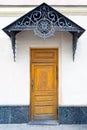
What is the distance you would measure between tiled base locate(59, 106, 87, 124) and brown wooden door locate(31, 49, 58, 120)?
0.31 metres

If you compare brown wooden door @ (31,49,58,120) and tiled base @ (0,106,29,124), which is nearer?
tiled base @ (0,106,29,124)

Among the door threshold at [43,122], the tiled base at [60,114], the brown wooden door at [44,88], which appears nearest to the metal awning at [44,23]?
the brown wooden door at [44,88]

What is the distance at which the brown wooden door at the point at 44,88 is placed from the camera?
8.51 m

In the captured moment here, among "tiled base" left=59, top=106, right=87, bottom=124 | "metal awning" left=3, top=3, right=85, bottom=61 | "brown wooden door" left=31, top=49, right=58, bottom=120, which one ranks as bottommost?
"tiled base" left=59, top=106, right=87, bottom=124

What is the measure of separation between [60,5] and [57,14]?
0.97 metres

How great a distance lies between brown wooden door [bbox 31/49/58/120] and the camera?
8.51 m

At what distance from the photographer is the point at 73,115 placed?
826 centimetres

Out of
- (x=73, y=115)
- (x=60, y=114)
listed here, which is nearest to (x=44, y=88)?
(x=60, y=114)

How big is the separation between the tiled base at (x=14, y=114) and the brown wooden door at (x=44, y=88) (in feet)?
0.99

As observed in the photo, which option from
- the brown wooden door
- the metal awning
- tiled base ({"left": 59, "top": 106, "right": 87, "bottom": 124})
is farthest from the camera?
the brown wooden door

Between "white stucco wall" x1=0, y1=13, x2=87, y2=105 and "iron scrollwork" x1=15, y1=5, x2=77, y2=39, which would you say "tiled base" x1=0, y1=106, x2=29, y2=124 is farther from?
"iron scrollwork" x1=15, y1=5, x2=77, y2=39

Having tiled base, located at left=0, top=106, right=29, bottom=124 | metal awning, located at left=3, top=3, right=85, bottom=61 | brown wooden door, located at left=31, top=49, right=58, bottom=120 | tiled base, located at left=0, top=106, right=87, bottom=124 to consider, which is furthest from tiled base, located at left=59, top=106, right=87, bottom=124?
metal awning, located at left=3, top=3, right=85, bottom=61

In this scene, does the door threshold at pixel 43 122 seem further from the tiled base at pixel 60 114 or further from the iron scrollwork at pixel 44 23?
the iron scrollwork at pixel 44 23

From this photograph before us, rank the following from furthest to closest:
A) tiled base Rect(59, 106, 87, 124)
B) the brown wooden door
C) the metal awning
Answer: the brown wooden door < tiled base Rect(59, 106, 87, 124) < the metal awning
